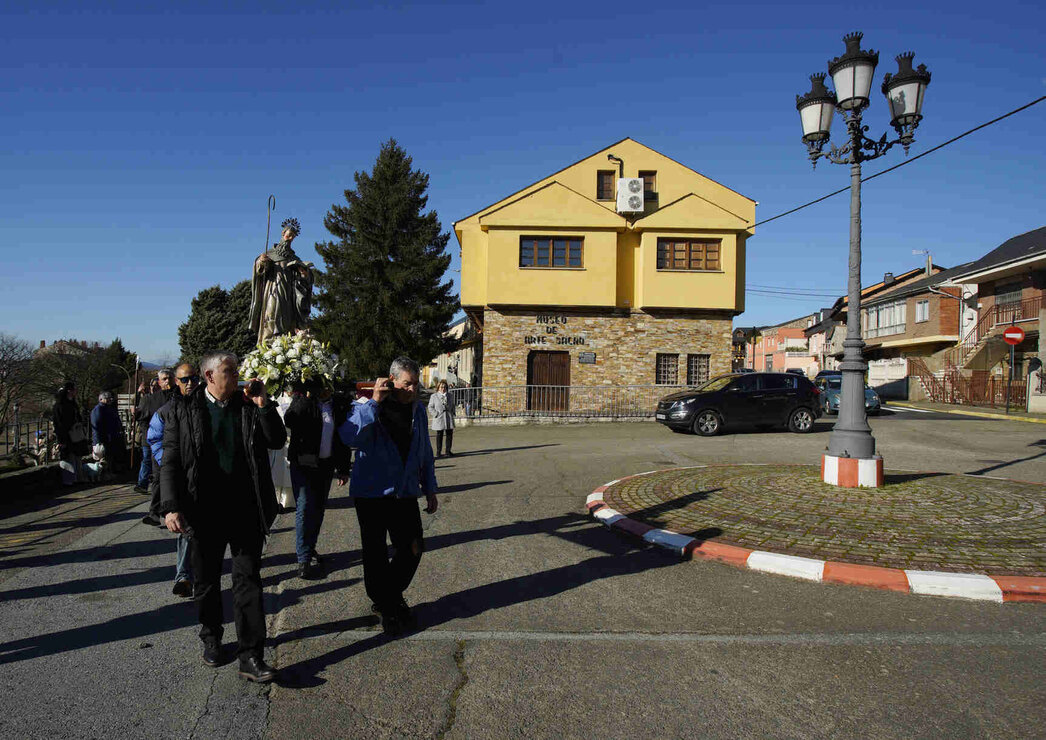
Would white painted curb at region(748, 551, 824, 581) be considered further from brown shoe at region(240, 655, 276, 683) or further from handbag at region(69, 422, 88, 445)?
handbag at region(69, 422, 88, 445)

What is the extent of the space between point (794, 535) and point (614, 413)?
Result: 16480 millimetres

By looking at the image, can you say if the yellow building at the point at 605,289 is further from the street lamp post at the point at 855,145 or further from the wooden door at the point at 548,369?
the street lamp post at the point at 855,145

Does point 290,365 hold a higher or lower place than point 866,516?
higher

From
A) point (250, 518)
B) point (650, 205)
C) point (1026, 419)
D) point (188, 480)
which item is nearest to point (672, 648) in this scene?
point (250, 518)

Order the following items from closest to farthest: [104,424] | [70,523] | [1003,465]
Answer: [70,523] → [104,424] → [1003,465]

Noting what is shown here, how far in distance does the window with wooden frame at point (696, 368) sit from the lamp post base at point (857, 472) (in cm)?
1781

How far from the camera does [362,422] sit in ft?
14.0

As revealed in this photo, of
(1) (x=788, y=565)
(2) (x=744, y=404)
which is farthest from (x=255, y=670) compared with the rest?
(2) (x=744, y=404)

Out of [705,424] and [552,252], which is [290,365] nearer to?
[705,424]

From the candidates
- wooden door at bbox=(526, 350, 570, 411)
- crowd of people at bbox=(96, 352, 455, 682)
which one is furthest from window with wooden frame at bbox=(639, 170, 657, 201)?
crowd of people at bbox=(96, 352, 455, 682)

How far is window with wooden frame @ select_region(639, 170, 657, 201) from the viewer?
27.0 m

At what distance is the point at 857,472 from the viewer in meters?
7.62

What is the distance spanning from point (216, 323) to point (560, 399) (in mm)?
30329

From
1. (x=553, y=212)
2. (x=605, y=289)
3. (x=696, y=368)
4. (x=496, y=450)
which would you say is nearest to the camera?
(x=496, y=450)
